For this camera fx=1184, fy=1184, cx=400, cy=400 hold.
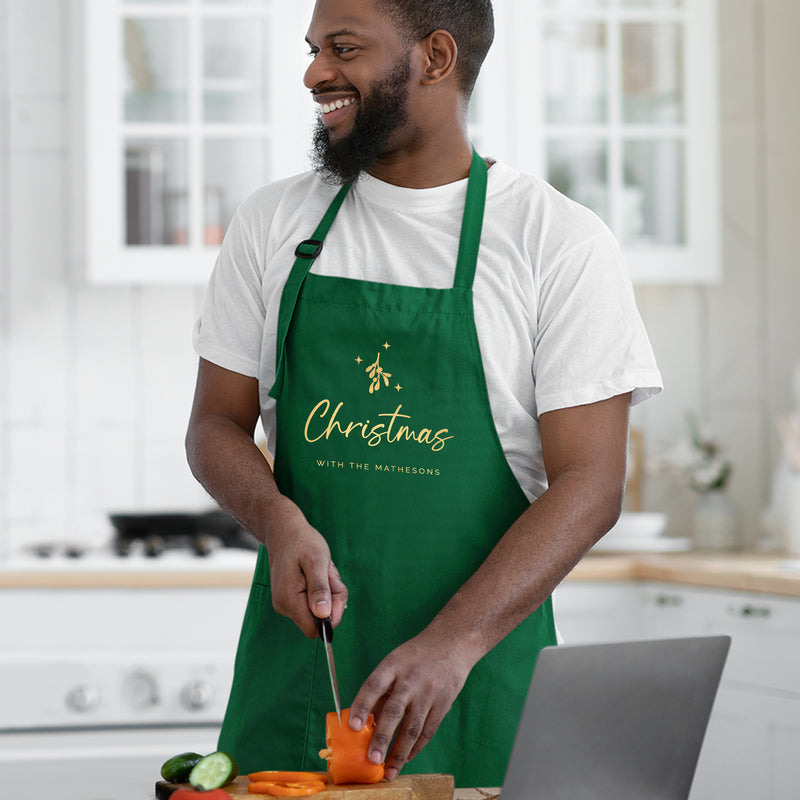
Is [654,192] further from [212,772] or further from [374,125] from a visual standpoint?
[212,772]

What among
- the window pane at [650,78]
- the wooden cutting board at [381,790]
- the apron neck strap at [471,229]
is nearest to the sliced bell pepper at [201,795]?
the wooden cutting board at [381,790]

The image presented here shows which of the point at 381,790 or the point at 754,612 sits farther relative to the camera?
the point at 754,612

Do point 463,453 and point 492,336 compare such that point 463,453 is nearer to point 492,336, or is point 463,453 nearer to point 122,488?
point 492,336

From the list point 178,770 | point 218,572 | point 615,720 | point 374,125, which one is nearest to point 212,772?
point 178,770

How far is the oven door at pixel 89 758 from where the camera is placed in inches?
88.7

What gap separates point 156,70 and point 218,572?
117cm

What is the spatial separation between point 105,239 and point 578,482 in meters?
1.74

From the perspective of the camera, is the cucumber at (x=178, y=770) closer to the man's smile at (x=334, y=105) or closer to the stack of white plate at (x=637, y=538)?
the man's smile at (x=334, y=105)

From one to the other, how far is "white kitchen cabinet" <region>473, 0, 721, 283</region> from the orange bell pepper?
2.01 m

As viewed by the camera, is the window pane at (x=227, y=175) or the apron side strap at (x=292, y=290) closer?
the apron side strap at (x=292, y=290)

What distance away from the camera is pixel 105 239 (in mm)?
2637

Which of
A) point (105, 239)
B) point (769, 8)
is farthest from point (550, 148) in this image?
point (105, 239)

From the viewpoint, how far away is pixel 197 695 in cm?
228

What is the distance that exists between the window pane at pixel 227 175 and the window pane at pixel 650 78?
0.88 m
